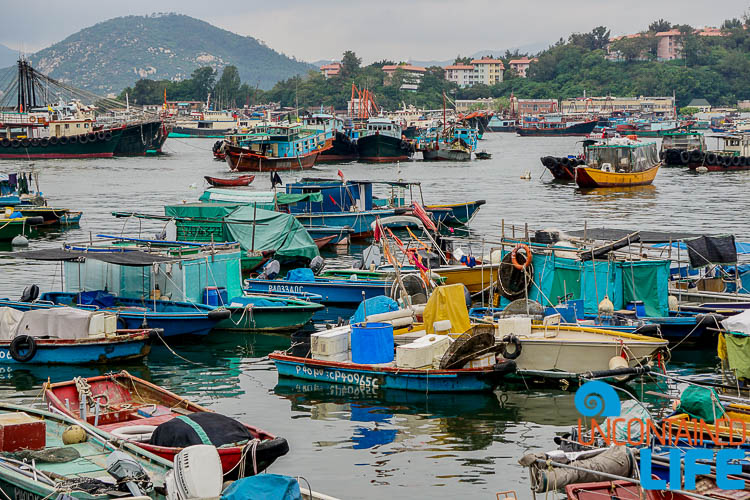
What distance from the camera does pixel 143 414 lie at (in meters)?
15.6

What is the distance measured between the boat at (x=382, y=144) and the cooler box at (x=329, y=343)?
272 feet

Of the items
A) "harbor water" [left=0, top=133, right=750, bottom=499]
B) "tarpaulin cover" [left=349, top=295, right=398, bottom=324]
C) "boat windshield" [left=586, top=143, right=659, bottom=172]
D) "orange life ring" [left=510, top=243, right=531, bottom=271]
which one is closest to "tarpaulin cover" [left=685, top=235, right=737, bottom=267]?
"harbor water" [left=0, top=133, right=750, bottom=499]

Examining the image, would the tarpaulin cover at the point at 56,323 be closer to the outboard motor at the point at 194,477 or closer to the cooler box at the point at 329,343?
the cooler box at the point at 329,343

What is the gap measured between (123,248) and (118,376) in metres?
9.28

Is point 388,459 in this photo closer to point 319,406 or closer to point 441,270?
point 319,406

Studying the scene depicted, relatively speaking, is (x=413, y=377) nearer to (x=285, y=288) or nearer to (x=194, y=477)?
(x=194, y=477)

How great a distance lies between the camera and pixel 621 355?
19266 millimetres

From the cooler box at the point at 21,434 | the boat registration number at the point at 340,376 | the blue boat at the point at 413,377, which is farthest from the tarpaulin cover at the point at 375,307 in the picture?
the cooler box at the point at 21,434

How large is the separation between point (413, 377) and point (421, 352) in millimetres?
506

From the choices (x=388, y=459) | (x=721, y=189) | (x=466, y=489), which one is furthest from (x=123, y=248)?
(x=721, y=189)

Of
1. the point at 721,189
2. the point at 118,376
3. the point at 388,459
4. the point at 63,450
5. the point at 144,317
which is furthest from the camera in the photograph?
the point at 721,189

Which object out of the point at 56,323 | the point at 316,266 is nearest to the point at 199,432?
the point at 56,323

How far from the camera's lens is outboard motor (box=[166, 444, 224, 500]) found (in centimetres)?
1150

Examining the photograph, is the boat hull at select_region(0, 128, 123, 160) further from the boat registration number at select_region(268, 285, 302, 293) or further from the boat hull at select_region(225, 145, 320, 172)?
the boat registration number at select_region(268, 285, 302, 293)
